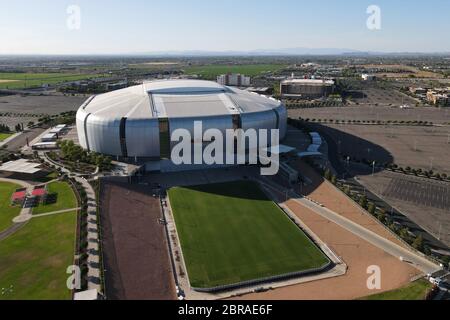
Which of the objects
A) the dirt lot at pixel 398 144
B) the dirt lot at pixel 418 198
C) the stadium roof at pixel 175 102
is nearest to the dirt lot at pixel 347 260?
the dirt lot at pixel 418 198

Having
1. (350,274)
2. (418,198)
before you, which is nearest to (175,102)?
(418,198)

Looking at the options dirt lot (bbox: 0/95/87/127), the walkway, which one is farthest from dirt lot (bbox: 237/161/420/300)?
dirt lot (bbox: 0/95/87/127)

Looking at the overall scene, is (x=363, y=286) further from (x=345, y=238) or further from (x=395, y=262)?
(x=345, y=238)

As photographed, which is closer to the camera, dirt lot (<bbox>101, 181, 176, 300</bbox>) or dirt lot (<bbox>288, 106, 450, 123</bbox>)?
dirt lot (<bbox>101, 181, 176, 300</bbox>)

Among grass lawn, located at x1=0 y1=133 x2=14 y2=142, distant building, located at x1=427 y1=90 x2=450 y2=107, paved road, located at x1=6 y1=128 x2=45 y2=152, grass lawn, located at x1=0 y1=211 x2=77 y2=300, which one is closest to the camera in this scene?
grass lawn, located at x1=0 y1=211 x2=77 y2=300

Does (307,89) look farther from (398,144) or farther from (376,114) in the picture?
(398,144)

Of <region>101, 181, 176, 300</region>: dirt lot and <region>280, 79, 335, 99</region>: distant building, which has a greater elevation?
<region>280, 79, 335, 99</region>: distant building

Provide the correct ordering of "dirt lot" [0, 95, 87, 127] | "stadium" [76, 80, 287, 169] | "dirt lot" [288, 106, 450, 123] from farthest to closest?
"dirt lot" [0, 95, 87, 127]
"dirt lot" [288, 106, 450, 123]
"stadium" [76, 80, 287, 169]

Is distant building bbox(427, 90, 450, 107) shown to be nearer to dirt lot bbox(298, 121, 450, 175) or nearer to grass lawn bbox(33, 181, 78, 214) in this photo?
dirt lot bbox(298, 121, 450, 175)
